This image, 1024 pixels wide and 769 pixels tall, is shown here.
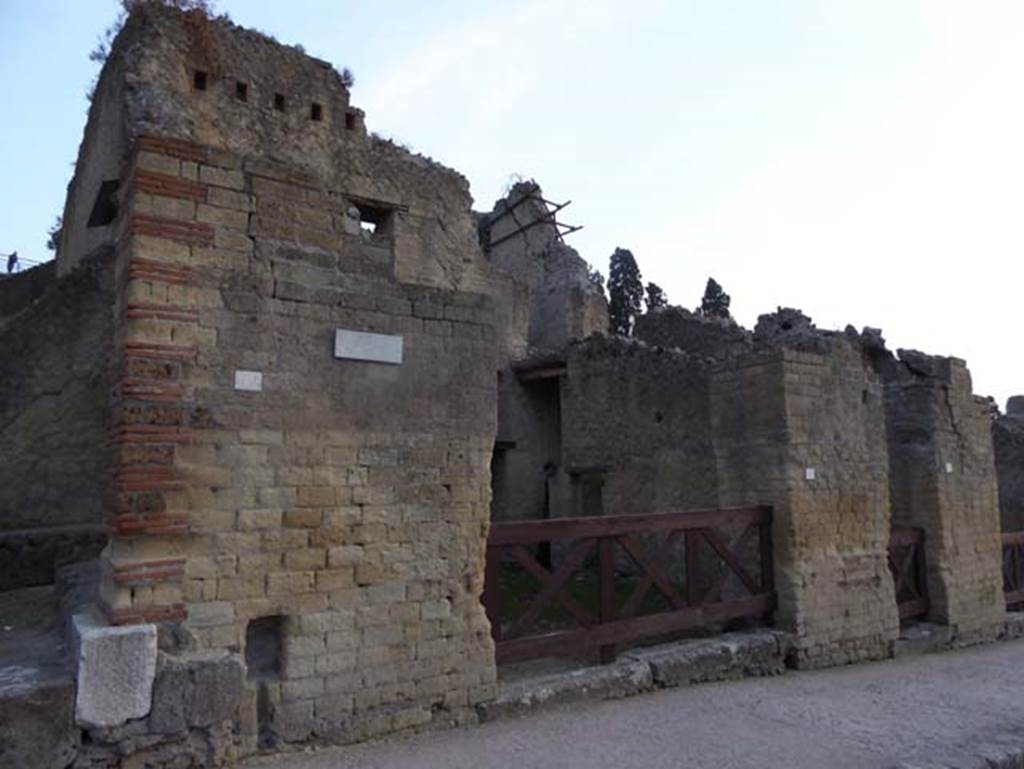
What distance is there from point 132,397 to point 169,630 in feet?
4.09

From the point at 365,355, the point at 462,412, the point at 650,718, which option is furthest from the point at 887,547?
the point at 365,355

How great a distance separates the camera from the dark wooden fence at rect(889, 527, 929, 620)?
9.08 m

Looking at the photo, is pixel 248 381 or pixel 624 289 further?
pixel 624 289

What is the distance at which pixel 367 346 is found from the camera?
4773mm

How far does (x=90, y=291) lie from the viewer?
30.3ft

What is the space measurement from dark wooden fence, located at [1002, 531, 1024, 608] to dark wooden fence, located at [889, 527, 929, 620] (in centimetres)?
262

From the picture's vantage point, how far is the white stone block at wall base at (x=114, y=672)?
3594mm

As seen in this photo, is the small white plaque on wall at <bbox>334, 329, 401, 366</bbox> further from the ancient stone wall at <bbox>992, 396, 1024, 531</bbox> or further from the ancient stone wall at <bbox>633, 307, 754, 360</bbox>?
the ancient stone wall at <bbox>992, 396, 1024, 531</bbox>

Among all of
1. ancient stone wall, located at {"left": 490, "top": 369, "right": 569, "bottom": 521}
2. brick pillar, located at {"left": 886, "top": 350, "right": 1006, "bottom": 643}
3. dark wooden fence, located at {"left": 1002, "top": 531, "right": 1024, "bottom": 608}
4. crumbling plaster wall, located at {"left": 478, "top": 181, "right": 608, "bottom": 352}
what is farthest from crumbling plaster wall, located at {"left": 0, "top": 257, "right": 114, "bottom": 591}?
dark wooden fence, located at {"left": 1002, "top": 531, "right": 1024, "bottom": 608}

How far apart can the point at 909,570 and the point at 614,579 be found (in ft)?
15.3

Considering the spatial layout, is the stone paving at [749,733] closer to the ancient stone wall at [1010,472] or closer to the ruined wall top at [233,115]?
the ruined wall top at [233,115]

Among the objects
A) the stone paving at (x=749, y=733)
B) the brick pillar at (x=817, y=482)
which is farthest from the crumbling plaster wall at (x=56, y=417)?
the brick pillar at (x=817, y=482)

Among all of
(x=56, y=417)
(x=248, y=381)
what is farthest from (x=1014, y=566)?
(x=56, y=417)

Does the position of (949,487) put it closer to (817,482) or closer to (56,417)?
(817,482)
